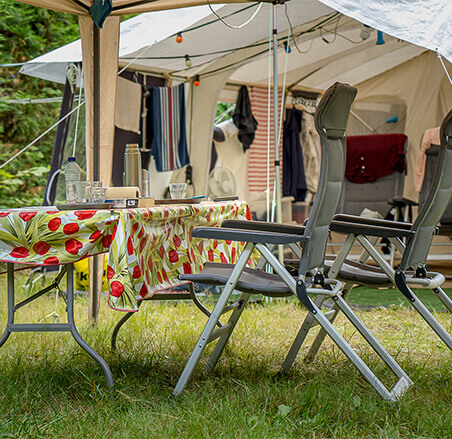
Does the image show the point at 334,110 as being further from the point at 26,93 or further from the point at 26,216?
the point at 26,93

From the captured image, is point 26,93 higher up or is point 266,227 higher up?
point 26,93

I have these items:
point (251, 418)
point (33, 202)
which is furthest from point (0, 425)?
point (33, 202)

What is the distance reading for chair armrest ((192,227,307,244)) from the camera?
2.08 m

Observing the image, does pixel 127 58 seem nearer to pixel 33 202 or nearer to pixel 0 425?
pixel 33 202

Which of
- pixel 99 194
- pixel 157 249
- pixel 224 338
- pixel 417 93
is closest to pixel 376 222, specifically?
pixel 224 338

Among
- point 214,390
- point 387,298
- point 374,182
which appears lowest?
point 387,298

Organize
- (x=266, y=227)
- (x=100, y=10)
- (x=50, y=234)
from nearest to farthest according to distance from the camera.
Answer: (x=50, y=234) < (x=266, y=227) < (x=100, y=10)

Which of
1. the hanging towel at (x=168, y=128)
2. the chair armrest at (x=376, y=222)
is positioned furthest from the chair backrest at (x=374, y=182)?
the chair armrest at (x=376, y=222)

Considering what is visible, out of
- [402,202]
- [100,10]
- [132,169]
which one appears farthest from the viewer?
[402,202]

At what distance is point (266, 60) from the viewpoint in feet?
20.4

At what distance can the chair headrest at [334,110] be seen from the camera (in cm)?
208

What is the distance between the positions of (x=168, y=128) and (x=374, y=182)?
2304 millimetres

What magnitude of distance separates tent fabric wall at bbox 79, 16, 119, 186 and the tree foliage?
3339 millimetres

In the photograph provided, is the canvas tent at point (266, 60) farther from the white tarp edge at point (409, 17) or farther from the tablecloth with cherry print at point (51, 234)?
the tablecloth with cherry print at point (51, 234)
